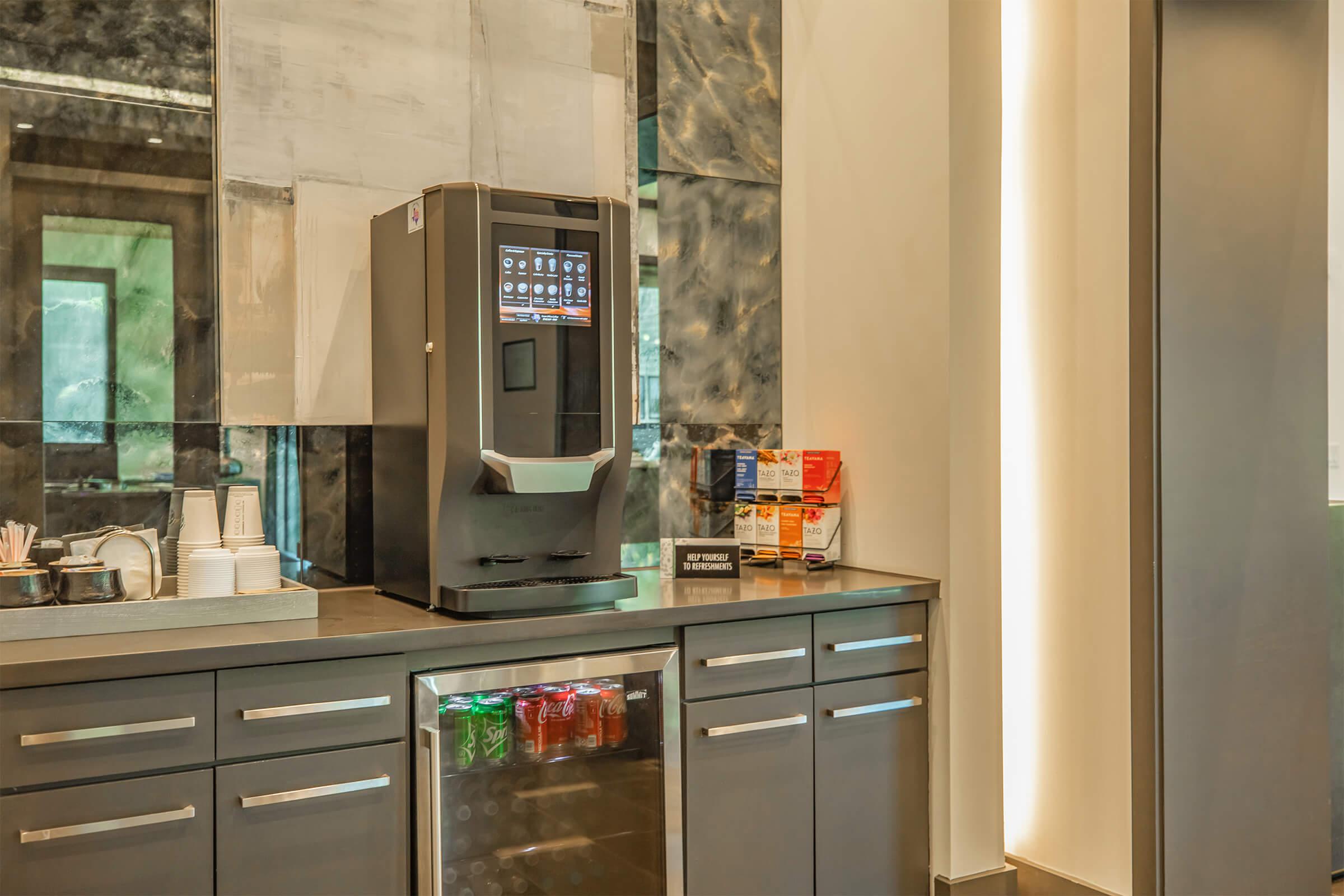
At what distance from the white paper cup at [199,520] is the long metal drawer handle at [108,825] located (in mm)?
569

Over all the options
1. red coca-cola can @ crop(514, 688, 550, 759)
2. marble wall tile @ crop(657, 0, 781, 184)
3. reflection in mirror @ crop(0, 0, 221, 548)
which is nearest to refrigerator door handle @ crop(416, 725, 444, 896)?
red coca-cola can @ crop(514, 688, 550, 759)

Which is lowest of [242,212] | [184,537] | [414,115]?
[184,537]

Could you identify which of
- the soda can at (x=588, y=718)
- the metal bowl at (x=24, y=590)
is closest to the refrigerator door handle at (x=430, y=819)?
the soda can at (x=588, y=718)

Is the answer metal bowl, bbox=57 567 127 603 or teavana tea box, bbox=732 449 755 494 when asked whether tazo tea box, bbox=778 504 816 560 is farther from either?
metal bowl, bbox=57 567 127 603

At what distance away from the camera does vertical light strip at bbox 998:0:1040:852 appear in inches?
105

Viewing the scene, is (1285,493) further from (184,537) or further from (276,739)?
(184,537)

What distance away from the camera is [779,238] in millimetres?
3096

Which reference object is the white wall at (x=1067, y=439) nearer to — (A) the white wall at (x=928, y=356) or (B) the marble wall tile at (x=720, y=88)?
(A) the white wall at (x=928, y=356)

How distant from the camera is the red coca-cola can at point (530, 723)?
206cm

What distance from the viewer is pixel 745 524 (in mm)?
2859

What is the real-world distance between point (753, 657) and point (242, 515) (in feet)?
3.70

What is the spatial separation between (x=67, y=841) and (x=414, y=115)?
5.69ft

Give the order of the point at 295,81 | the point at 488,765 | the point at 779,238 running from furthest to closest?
the point at 779,238 < the point at 295,81 < the point at 488,765

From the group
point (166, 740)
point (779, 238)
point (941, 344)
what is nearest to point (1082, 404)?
point (941, 344)
